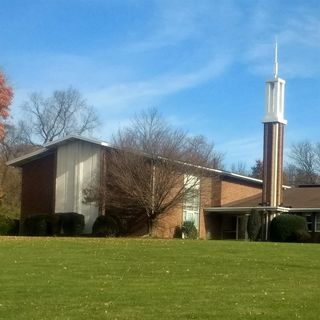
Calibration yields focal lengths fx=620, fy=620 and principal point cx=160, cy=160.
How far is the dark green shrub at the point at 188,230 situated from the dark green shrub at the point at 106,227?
4595 millimetres

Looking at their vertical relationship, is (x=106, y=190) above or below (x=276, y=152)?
below

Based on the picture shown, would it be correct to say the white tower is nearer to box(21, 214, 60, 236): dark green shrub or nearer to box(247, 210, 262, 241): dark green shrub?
box(247, 210, 262, 241): dark green shrub

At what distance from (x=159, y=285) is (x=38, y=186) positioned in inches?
1343

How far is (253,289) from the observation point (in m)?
11.5

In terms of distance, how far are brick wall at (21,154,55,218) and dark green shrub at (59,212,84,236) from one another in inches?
114

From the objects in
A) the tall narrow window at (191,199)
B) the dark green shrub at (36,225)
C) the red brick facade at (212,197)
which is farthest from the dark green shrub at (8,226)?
the tall narrow window at (191,199)

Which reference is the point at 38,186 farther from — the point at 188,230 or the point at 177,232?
the point at 188,230

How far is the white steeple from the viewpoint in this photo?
41469 mm

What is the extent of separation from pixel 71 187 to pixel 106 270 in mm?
27896

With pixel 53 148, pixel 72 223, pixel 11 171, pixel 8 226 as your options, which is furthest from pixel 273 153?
pixel 11 171

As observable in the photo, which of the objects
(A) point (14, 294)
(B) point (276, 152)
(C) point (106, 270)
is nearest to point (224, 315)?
(A) point (14, 294)

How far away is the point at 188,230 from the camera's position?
41406 mm

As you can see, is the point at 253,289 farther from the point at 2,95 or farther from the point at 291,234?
the point at 2,95

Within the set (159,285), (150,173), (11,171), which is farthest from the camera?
(11,171)
